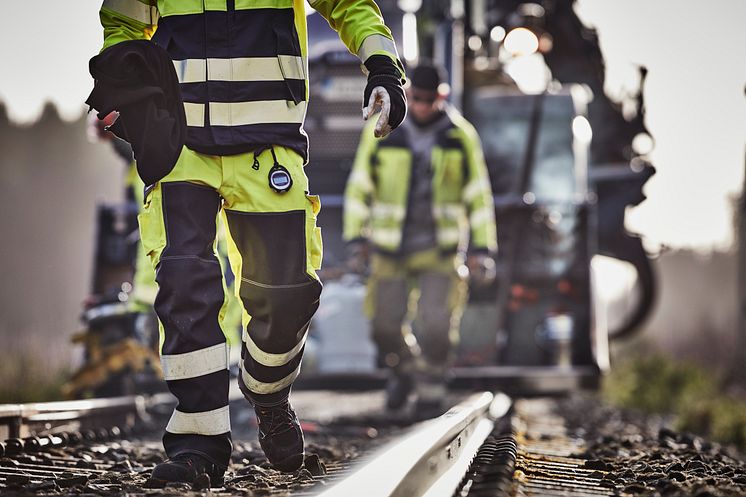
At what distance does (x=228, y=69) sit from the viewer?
3867 mm

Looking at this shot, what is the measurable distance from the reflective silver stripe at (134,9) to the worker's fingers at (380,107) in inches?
31.8

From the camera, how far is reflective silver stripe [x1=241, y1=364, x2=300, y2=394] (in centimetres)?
402

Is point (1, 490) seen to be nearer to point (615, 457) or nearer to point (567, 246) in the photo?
point (615, 457)

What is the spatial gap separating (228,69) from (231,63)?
23 mm

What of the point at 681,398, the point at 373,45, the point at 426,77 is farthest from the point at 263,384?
the point at 681,398

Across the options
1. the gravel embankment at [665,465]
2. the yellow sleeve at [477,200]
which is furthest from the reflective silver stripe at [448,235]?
the gravel embankment at [665,465]

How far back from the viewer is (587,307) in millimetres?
8836

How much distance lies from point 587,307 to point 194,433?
219 inches

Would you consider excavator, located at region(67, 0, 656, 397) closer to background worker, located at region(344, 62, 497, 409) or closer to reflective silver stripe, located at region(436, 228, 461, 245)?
background worker, located at region(344, 62, 497, 409)

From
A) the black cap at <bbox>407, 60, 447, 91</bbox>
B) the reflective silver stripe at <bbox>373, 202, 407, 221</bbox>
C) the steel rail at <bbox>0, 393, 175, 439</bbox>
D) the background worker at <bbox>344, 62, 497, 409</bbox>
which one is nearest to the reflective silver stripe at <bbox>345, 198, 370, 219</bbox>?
the background worker at <bbox>344, 62, 497, 409</bbox>

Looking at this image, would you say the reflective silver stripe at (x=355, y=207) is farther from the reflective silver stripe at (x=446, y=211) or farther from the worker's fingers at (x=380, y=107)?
the worker's fingers at (x=380, y=107)

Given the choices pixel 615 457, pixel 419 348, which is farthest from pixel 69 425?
pixel 419 348

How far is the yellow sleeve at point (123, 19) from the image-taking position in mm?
3916

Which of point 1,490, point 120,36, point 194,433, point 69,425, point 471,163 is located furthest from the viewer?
point 471,163
